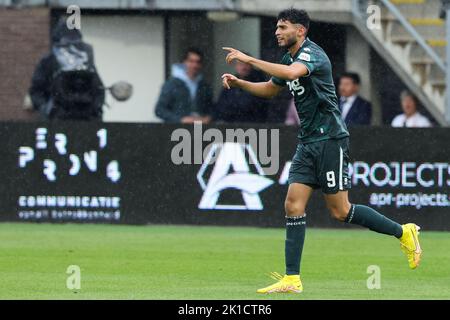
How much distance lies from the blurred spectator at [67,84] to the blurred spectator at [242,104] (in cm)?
154

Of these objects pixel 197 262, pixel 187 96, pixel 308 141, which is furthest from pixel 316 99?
pixel 187 96

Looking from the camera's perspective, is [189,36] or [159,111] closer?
[159,111]

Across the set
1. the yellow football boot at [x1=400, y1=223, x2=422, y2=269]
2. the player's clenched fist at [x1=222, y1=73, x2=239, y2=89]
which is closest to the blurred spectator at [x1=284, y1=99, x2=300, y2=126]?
the yellow football boot at [x1=400, y1=223, x2=422, y2=269]

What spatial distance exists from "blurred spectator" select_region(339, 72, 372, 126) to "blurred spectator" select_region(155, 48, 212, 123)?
1699mm

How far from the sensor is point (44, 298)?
408 inches

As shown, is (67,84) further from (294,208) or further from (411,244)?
(294,208)

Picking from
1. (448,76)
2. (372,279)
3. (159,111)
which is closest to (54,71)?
(159,111)

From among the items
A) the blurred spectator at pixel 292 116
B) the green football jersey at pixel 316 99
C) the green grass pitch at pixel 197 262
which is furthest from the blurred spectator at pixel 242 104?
the green football jersey at pixel 316 99

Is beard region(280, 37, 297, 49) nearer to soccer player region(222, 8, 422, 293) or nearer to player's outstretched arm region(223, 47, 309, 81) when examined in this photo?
soccer player region(222, 8, 422, 293)

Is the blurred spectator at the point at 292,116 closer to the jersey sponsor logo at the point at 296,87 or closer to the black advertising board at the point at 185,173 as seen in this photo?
the black advertising board at the point at 185,173

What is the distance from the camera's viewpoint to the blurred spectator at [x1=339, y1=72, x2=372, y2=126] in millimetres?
17781

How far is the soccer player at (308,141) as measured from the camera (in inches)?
433
